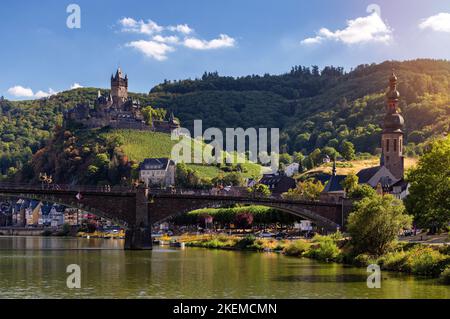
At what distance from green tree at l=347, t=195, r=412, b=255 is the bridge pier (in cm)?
3582

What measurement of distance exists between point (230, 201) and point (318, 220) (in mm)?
15429

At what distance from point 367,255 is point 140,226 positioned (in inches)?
Answer: 1493

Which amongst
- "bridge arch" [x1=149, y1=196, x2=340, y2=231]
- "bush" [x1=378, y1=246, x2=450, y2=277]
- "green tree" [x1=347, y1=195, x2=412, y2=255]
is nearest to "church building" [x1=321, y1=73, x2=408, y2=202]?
"bridge arch" [x1=149, y1=196, x2=340, y2=231]

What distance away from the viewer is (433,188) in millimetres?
67062

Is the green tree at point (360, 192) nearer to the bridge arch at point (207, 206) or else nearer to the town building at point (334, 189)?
the bridge arch at point (207, 206)

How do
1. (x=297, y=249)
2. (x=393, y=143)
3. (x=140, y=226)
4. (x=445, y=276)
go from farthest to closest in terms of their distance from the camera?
(x=393, y=143), (x=140, y=226), (x=297, y=249), (x=445, y=276)

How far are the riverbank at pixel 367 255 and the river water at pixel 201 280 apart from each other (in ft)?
5.22

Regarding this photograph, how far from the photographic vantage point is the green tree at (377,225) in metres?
65.5

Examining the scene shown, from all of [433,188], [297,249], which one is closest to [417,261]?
[433,188]

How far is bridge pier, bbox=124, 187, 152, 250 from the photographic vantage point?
314ft

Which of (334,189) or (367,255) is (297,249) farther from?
(334,189)
